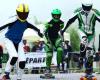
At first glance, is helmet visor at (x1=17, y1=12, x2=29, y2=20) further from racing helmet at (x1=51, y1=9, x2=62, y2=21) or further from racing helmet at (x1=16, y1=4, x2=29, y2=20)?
racing helmet at (x1=51, y1=9, x2=62, y2=21)

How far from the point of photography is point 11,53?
13.8 metres

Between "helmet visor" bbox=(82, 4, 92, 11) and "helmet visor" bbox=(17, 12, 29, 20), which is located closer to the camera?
"helmet visor" bbox=(17, 12, 29, 20)

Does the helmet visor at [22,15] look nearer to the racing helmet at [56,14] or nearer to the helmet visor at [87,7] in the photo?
the helmet visor at [87,7]

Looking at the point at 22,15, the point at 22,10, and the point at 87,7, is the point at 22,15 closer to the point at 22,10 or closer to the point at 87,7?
the point at 22,10

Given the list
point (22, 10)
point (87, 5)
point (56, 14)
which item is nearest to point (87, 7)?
point (87, 5)

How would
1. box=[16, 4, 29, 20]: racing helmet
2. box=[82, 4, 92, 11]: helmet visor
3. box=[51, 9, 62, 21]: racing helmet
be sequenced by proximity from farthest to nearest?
box=[51, 9, 62, 21]: racing helmet → box=[82, 4, 92, 11]: helmet visor → box=[16, 4, 29, 20]: racing helmet

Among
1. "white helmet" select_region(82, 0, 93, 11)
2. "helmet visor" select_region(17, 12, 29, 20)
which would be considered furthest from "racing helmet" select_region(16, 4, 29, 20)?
"white helmet" select_region(82, 0, 93, 11)

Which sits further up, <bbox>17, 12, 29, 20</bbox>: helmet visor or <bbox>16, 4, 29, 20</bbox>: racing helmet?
<bbox>16, 4, 29, 20</bbox>: racing helmet

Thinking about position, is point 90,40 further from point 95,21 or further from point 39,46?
point 39,46

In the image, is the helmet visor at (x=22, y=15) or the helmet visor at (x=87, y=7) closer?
the helmet visor at (x=22, y=15)

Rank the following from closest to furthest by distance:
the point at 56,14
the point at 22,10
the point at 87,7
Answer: the point at 22,10 → the point at 87,7 → the point at 56,14

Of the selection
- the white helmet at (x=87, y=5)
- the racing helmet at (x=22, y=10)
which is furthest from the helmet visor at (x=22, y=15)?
the white helmet at (x=87, y=5)

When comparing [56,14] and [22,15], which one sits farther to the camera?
[56,14]

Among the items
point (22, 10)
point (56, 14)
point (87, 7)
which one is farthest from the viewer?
point (56, 14)
